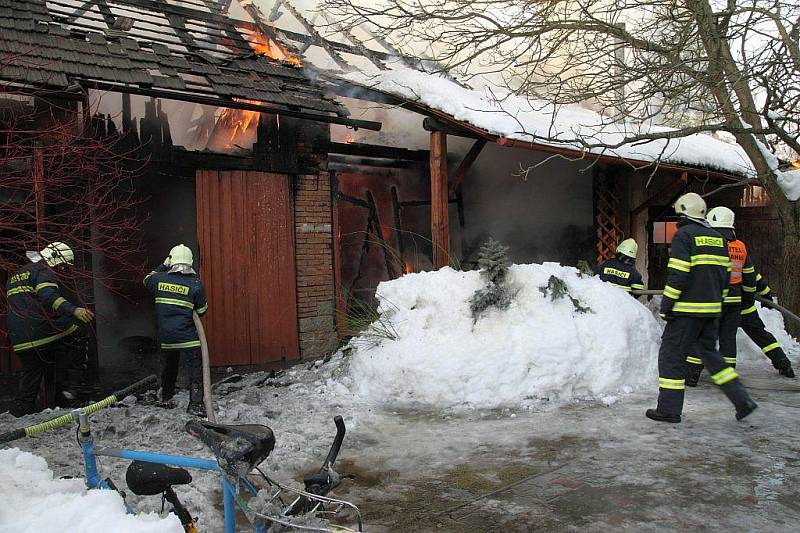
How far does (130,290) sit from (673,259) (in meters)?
5.85

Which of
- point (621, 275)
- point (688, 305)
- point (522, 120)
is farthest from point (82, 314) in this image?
point (522, 120)

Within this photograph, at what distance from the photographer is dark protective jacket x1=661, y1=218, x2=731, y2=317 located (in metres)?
5.18

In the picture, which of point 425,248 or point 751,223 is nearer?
point 425,248

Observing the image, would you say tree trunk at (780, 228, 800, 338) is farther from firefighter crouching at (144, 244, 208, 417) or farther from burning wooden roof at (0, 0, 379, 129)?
firefighter crouching at (144, 244, 208, 417)

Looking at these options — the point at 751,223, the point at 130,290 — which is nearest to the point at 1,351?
the point at 130,290

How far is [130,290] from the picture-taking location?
693 cm

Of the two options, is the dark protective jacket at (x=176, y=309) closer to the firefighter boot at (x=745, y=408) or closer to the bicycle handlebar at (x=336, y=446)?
the bicycle handlebar at (x=336, y=446)

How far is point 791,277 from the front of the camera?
8586mm

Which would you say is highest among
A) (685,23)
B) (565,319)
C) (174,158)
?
(685,23)

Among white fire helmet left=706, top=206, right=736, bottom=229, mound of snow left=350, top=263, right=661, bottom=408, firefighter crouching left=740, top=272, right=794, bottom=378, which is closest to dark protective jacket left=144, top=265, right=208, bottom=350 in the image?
mound of snow left=350, top=263, right=661, bottom=408

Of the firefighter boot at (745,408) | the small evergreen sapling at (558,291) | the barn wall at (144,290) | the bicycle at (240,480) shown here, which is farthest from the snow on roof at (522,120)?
the bicycle at (240,480)

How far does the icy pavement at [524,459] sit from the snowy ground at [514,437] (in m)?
0.01

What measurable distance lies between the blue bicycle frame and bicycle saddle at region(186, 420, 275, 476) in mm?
59

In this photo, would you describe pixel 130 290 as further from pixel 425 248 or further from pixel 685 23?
pixel 685 23
